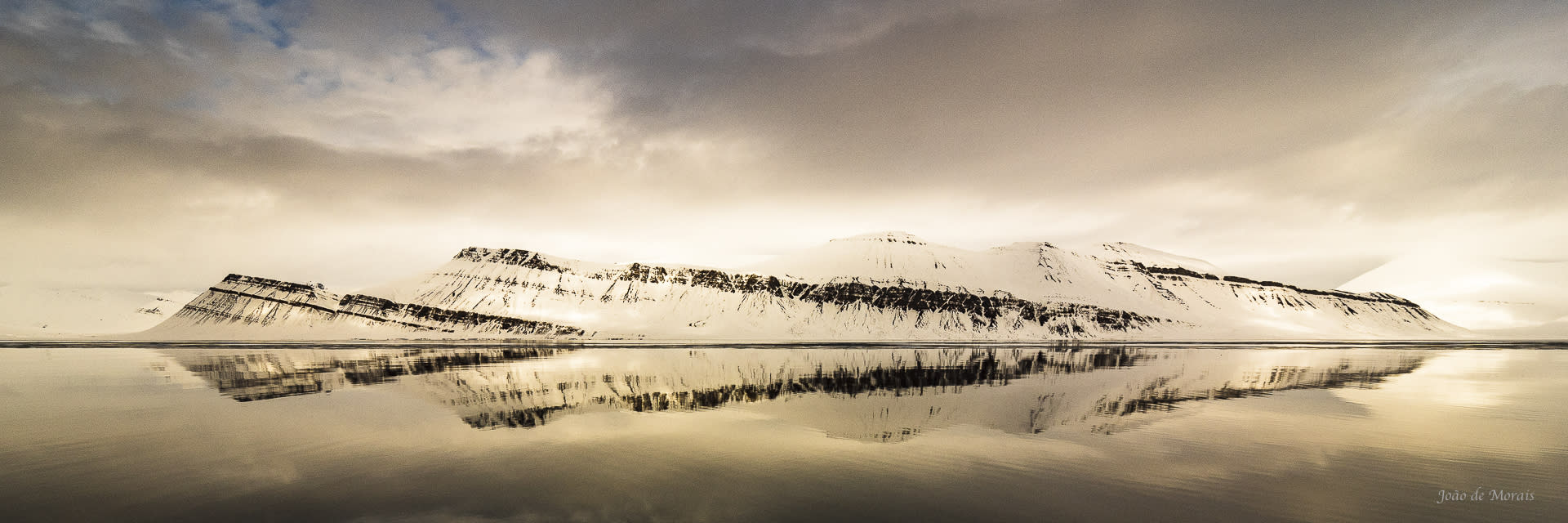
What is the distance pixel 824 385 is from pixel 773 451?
20.3 meters

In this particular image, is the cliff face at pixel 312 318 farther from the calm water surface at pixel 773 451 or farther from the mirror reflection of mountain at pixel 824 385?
the calm water surface at pixel 773 451

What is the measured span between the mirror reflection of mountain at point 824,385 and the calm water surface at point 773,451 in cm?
36

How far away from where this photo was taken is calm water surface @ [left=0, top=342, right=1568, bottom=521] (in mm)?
13109

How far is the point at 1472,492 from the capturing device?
47.4 ft

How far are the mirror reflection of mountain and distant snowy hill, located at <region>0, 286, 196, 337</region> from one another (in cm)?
15601

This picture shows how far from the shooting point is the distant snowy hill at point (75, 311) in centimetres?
15925

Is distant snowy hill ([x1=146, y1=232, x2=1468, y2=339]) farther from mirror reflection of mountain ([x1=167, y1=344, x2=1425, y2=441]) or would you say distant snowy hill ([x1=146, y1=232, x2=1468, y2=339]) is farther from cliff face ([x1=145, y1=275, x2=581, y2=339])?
mirror reflection of mountain ([x1=167, y1=344, x2=1425, y2=441])

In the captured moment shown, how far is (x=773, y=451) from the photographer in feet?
61.2

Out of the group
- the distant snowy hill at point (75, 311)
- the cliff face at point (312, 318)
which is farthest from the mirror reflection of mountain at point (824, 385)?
the distant snowy hill at point (75, 311)

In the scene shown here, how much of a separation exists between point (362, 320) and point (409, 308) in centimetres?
1038

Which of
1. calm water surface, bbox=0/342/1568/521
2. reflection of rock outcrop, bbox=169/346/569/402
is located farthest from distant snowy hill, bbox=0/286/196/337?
calm water surface, bbox=0/342/1568/521

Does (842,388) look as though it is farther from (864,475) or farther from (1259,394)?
(1259,394)

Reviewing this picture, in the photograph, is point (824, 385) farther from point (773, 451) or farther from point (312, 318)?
point (312, 318)

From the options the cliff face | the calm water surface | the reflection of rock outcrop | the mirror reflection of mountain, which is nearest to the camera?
the calm water surface
